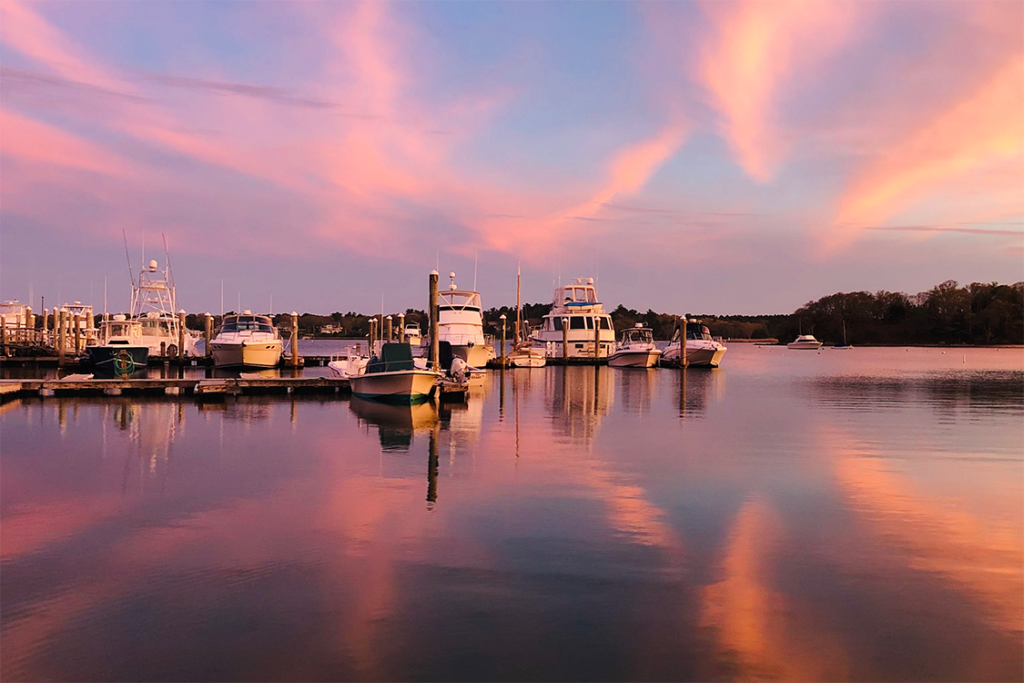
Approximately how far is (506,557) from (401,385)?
2006 centimetres

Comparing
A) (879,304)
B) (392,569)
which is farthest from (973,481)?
(879,304)

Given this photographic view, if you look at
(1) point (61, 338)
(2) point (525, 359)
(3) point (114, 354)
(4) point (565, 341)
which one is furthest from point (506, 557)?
(4) point (565, 341)

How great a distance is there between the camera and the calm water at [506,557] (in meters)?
7.64

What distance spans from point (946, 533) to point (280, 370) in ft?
160

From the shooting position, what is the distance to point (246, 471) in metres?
17.4

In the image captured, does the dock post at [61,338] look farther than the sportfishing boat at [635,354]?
No

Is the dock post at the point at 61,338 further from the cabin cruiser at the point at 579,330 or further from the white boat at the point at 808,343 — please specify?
the white boat at the point at 808,343

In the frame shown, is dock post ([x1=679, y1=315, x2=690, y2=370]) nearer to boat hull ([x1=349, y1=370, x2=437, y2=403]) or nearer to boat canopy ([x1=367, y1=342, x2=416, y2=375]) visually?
boat hull ([x1=349, y1=370, x2=437, y2=403])

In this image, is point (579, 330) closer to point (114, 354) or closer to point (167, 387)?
point (114, 354)

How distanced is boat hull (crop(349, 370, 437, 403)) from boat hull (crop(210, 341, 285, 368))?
21.5 m

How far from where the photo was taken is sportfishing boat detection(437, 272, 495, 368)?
53906 millimetres

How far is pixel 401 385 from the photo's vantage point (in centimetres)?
3047

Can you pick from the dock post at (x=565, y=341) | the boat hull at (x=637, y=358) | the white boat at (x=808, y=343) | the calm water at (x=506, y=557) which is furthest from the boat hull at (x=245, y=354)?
the white boat at (x=808, y=343)

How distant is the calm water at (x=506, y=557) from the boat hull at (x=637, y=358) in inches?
1549
